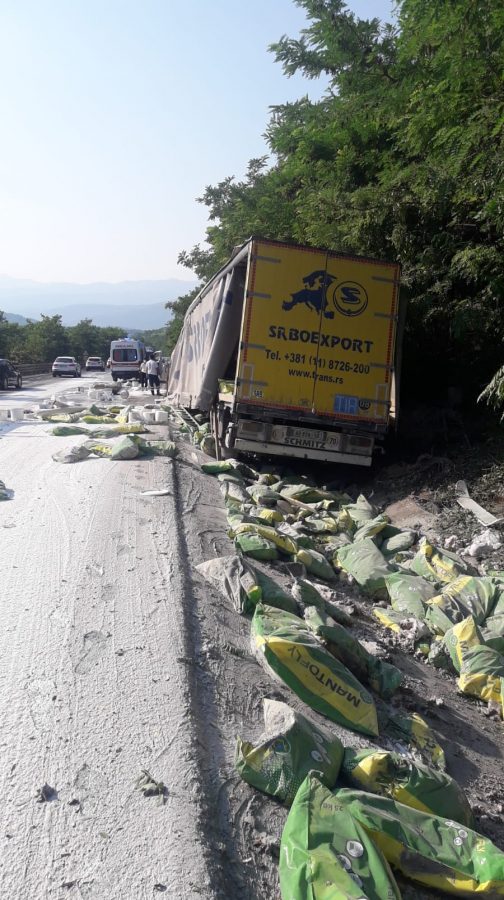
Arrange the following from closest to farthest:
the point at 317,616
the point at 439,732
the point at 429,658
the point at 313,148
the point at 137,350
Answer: the point at 439,732 → the point at 317,616 → the point at 429,658 → the point at 313,148 → the point at 137,350

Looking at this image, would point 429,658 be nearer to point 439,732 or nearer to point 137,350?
point 439,732

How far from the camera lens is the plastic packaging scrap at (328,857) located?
2.13 metres

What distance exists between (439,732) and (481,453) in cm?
603

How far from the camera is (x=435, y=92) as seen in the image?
790 cm

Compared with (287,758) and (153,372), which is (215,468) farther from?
(153,372)

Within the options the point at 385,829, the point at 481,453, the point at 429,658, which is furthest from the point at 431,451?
the point at 385,829

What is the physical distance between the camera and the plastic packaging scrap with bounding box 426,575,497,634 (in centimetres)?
513

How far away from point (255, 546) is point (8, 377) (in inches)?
919

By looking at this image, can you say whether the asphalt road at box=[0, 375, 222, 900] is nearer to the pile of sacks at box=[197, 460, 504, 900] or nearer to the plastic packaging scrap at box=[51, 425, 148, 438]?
the pile of sacks at box=[197, 460, 504, 900]

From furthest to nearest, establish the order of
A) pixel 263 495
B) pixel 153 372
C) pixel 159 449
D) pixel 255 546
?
pixel 153 372 < pixel 159 449 < pixel 263 495 < pixel 255 546

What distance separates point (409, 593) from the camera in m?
5.62

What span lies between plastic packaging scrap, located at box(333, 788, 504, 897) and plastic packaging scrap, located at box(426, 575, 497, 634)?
2.58 meters

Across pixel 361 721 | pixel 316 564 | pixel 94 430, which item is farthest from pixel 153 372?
pixel 361 721

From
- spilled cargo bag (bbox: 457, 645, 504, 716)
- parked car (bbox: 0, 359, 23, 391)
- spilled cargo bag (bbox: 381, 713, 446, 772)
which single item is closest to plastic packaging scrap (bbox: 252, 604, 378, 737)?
spilled cargo bag (bbox: 381, 713, 446, 772)
